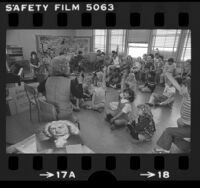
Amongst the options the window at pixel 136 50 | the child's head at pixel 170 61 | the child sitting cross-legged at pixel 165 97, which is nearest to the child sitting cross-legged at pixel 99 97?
the window at pixel 136 50

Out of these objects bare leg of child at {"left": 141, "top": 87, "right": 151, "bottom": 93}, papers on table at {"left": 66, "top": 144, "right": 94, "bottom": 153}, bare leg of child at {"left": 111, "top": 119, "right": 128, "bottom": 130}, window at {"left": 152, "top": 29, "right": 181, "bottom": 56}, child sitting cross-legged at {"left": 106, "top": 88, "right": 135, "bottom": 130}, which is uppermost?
window at {"left": 152, "top": 29, "right": 181, "bottom": 56}

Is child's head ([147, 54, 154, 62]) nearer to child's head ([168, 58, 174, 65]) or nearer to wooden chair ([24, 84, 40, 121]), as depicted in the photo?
child's head ([168, 58, 174, 65])

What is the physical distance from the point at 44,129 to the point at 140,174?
2.66 feet

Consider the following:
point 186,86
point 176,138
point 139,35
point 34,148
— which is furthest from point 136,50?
point 34,148

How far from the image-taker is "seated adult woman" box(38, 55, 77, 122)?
1768 mm

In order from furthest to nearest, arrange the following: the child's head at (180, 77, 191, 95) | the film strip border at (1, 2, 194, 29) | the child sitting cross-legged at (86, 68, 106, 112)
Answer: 1. the child sitting cross-legged at (86, 68, 106, 112)
2. the child's head at (180, 77, 191, 95)
3. the film strip border at (1, 2, 194, 29)

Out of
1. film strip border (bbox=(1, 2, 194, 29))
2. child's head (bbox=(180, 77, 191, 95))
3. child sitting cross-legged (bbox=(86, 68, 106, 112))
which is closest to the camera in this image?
film strip border (bbox=(1, 2, 194, 29))

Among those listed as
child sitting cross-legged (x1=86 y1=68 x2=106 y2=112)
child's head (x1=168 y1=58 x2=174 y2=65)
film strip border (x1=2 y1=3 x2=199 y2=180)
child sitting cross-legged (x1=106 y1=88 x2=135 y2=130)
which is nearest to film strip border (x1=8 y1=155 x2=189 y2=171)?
film strip border (x1=2 y1=3 x2=199 y2=180)

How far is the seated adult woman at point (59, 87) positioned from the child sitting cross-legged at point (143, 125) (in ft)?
1.59

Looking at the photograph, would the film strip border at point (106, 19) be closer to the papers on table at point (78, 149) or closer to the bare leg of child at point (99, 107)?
the bare leg of child at point (99, 107)

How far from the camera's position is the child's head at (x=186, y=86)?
5.63 feet

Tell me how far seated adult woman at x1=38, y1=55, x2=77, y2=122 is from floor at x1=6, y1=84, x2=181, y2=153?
0.11 metres

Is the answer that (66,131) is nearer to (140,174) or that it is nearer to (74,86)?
(74,86)

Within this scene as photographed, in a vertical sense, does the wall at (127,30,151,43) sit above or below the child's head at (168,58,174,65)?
above
